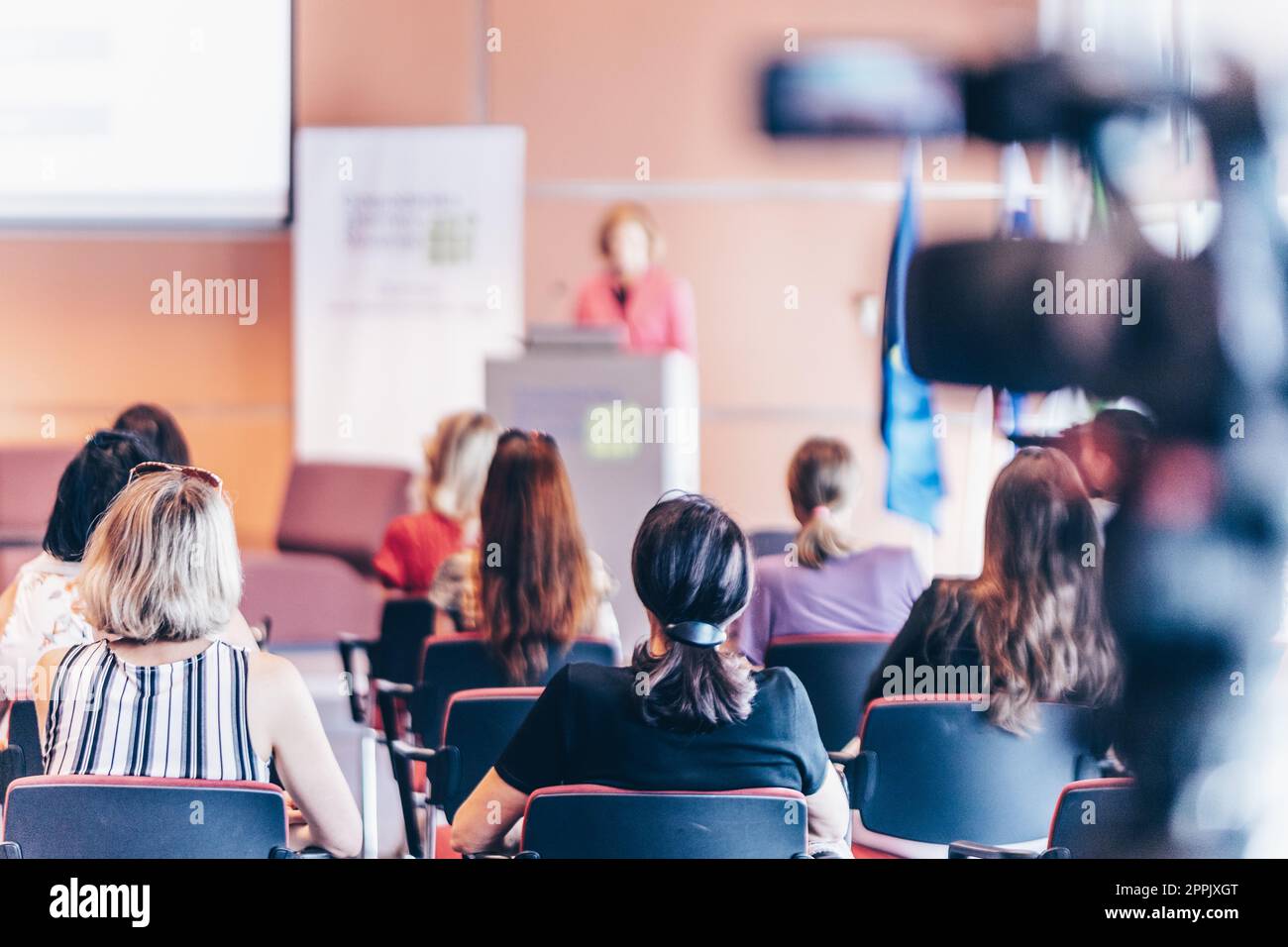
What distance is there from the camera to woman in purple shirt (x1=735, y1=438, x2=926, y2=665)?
112 inches

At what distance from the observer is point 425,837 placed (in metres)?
2.66

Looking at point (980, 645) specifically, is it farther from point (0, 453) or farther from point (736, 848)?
point (0, 453)

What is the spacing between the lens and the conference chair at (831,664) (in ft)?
8.33

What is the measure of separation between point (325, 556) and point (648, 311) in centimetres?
177

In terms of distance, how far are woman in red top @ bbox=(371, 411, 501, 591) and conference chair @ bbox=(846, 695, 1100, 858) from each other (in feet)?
4.84

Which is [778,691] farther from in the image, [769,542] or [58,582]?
[769,542]

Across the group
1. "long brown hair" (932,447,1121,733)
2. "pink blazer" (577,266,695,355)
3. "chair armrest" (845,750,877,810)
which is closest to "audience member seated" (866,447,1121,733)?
"long brown hair" (932,447,1121,733)

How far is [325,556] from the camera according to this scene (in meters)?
5.50

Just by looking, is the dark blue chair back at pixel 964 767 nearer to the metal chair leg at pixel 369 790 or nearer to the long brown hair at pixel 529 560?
the long brown hair at pixel 529 560

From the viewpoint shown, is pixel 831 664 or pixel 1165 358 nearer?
pixel 1165 358

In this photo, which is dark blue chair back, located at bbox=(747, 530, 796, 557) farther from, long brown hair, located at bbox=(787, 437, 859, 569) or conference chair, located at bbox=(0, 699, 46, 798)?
conference chair, located at bbox=(0, 699, 46, 798)

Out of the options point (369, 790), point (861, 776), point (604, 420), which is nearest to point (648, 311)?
point (604, 420)

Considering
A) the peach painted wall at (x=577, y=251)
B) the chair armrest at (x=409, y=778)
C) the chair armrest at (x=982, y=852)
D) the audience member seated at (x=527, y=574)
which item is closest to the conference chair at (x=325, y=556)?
the peach painted wall at (x=577, y=251)
